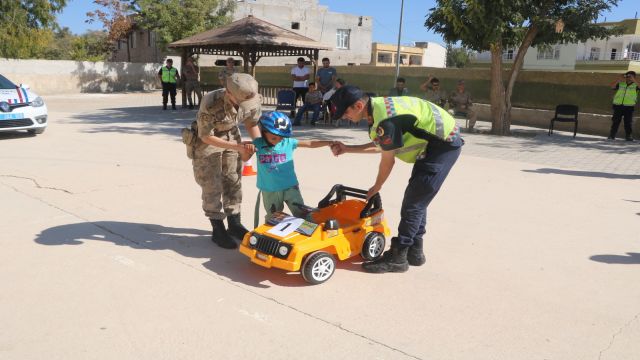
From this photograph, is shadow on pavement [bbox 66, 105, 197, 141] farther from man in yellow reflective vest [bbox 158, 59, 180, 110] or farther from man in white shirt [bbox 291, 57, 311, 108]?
man in white shirt [bbox 291, 57, 311, 108]

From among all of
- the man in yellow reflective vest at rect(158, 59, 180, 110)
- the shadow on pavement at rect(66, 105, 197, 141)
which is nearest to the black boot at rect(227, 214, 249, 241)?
the shadow on pavement at rect(66, 105, 197, 141)

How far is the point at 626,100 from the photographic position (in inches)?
533

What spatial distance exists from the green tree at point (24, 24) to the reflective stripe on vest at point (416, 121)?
95.8ft

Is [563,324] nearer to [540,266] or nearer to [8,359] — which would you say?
[540,266]

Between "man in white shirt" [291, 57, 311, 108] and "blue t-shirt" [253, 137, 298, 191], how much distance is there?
12095 millimetres

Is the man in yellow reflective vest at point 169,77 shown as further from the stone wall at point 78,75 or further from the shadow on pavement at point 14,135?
the stone wall at point 78,75

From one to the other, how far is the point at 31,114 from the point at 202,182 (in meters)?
8.17

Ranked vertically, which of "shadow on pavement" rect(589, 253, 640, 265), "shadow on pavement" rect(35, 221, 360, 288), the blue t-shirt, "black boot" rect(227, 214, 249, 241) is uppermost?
the blue t-shirt

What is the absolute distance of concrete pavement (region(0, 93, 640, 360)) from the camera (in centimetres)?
320

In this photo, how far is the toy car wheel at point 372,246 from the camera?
438 centimetres

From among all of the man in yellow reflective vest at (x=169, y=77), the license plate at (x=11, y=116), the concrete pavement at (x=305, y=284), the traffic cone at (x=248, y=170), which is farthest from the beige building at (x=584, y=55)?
the concrete pavement at (x=305, y=284)

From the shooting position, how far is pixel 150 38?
39656 mm

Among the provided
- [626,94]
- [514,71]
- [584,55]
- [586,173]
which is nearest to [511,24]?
[514,71]

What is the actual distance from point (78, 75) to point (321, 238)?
28.5 metres
